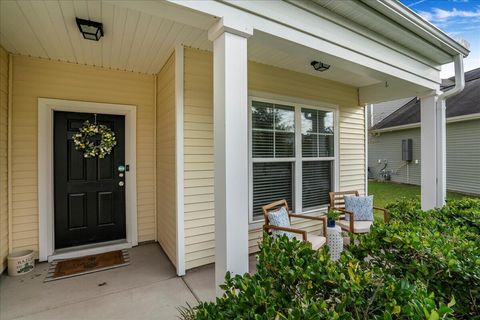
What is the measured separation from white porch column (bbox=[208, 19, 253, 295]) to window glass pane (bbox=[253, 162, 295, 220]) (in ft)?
6.06

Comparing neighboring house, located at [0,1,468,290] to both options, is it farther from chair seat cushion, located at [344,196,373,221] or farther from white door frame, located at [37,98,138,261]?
chair seat cushion, located at [344,196,373,221]

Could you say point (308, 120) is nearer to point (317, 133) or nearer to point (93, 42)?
point (317, 133)

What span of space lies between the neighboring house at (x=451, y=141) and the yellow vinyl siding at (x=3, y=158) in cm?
1084

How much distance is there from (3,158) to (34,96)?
85 centimetres

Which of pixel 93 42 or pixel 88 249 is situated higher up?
pixel 93 42

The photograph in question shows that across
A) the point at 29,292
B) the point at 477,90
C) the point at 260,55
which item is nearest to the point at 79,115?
the point at 29,292

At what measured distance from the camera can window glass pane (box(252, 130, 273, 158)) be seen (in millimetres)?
3549

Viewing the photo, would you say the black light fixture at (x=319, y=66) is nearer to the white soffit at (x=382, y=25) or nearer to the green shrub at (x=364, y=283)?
the white soffit at (x=382, y=25)

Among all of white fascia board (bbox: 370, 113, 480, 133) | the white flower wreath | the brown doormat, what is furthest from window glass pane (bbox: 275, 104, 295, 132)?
white fascia board (bbox: 370, 113, 480, 133)

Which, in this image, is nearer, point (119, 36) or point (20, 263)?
point (119, 36)

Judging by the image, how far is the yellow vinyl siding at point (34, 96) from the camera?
9.95ft

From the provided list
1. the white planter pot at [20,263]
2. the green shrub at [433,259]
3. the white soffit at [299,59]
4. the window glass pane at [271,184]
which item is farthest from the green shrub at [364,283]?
the white planter pot at [20,263]

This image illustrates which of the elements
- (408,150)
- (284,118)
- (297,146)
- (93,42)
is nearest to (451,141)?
(408,150)

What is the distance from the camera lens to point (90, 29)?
2.37 m
